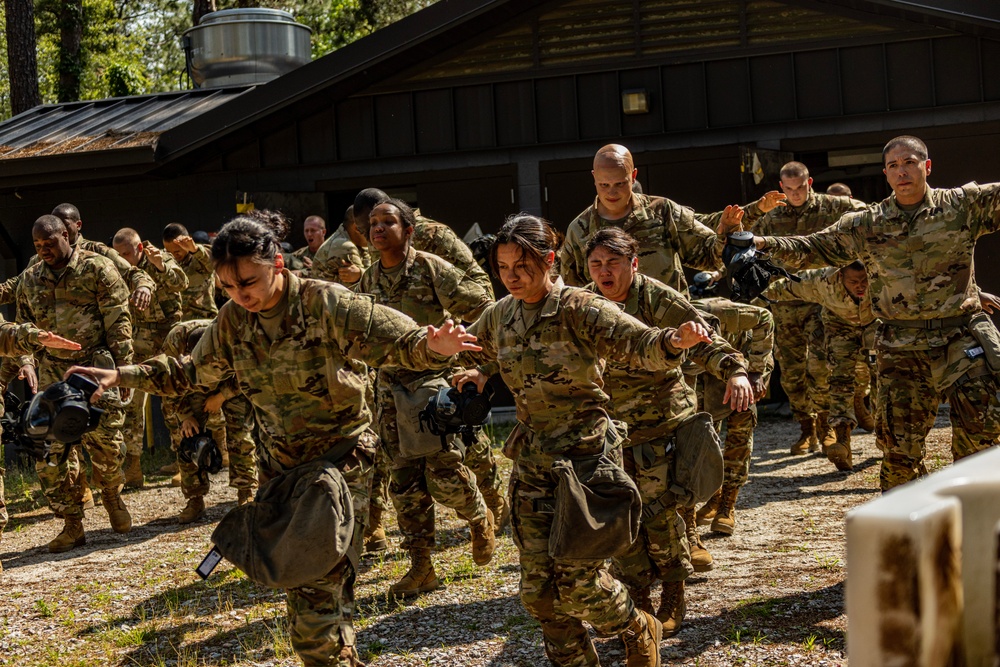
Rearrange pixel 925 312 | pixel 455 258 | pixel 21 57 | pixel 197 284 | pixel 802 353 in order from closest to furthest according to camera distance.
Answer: pixel 925 312
pixel 455 258
pixel 802 353
pixel 197 284
pixel 21 57

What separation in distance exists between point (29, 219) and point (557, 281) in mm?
11048

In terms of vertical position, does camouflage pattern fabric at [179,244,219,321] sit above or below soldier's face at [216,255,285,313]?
above

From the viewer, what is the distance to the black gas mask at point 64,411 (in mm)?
4945

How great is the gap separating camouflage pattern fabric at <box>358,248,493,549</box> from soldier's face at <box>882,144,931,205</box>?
2.31 m

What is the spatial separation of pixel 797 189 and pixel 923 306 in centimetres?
393

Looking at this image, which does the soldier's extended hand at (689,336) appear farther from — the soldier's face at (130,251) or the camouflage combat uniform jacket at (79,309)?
the soldier's face at (130,251)

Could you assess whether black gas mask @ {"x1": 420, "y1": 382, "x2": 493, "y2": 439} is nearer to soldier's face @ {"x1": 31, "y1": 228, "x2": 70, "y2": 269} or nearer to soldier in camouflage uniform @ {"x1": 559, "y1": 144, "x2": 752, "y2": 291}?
soldier in camouflage uniform @ {"x1": 559, "y1": 144, "x2": 752, "y2": 291}

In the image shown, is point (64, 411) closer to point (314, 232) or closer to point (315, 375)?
point (315, 375)

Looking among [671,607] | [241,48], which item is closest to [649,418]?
[671,607]

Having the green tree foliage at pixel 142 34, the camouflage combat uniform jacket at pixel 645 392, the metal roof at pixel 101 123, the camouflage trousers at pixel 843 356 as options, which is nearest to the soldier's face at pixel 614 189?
the camouflage combat uniform jacket at pixel 645 392

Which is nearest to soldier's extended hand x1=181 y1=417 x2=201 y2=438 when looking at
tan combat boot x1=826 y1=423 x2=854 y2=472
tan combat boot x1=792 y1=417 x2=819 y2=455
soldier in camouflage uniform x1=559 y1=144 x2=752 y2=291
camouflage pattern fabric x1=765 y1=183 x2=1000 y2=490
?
soldier in camouflage uniform x1=559 y1=144 x2=752 y2=291

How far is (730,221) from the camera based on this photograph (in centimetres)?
706

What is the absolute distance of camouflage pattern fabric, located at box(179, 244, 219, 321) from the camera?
38.5ft

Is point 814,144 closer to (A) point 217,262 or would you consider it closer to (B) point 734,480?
(B) point 734,480
